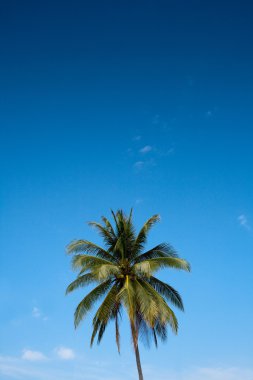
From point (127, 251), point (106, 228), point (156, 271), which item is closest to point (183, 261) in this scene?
point (156, 271)

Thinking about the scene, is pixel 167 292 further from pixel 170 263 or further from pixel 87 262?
pixel 87 262

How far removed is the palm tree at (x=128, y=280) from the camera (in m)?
29.0

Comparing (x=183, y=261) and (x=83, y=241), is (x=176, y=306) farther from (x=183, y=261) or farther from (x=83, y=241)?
(x=83, y=241)

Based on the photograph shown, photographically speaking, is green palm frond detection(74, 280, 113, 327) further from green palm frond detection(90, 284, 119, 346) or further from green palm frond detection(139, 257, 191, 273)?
green palm frond detection(139, 257, 191, 273)

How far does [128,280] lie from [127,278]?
232mm

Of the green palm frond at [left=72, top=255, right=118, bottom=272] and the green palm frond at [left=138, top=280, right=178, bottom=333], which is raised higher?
the green palm frond at [left=72, top=255, right=118, bottom=272]

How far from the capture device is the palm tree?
29.0 m

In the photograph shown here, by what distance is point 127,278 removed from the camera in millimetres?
30484

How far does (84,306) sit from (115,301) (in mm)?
2195

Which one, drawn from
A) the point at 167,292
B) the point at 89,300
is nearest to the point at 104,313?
the point at 89,300

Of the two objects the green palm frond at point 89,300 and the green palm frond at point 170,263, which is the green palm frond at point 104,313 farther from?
the green palm frond at point 170,263

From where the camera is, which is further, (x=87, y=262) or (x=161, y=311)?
(x=87, y=262)

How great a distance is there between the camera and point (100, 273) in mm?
28844

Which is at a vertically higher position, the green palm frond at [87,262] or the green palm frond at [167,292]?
the green palm frond at [87,262]
